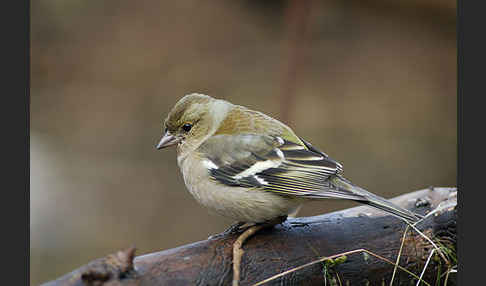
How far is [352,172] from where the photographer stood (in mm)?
8469

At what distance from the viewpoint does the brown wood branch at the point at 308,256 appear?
3.38 meters

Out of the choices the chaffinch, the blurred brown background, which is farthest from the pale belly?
the blurred brown background

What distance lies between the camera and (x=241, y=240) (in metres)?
3.77

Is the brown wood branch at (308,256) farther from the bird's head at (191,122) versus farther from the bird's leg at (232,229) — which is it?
the bird's head at (191,122)

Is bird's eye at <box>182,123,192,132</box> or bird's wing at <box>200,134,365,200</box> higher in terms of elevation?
bird's eye at <box>182,123,192,132</box>

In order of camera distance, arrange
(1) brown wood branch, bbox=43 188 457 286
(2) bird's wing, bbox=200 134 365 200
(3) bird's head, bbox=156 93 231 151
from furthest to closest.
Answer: (3) bird's head, bbox=156 93 231 151 → (2) bird's wing, bbox=200 134 365 200 → (1) brown wood branch, bbox=43 188 457 286

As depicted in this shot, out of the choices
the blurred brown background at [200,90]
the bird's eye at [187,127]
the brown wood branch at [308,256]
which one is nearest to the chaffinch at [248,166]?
the bird's eye at [187,127]

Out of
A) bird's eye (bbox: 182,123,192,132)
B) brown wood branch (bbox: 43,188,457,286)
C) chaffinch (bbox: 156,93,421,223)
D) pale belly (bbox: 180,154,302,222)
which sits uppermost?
bird's eye (bbox: 182,123,192,132)

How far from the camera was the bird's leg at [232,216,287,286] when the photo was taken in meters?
3.53

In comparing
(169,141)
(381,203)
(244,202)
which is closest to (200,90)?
(169,141)

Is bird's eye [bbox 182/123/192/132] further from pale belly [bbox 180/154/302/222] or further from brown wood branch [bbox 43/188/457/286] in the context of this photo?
brown wood branch [bbox 43/188/457/286]

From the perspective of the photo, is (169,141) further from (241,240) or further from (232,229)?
(241,240)

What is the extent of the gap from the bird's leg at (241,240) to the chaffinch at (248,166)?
0.19ft

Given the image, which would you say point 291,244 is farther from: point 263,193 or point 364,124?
point 364,124
